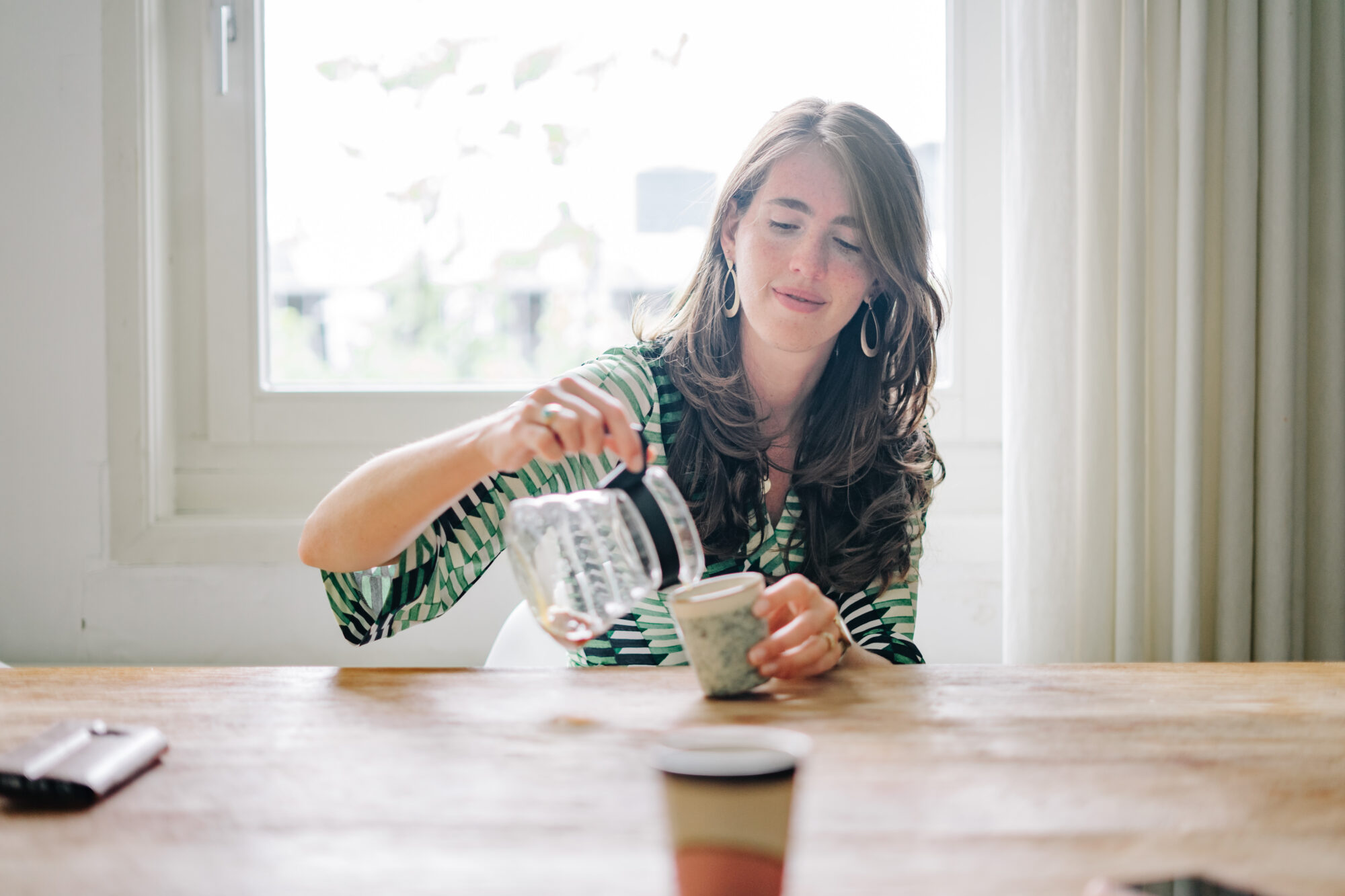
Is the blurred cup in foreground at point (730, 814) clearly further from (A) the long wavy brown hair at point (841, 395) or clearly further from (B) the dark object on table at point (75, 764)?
(A) the long wavy brown hair at point (841, 395)

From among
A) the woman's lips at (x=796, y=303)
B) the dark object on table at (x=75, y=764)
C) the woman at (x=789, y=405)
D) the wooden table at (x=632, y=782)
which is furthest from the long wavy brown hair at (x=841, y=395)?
the dark object on table at (x=75, y=764)

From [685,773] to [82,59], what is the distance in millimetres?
1972

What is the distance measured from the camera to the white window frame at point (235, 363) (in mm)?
1849

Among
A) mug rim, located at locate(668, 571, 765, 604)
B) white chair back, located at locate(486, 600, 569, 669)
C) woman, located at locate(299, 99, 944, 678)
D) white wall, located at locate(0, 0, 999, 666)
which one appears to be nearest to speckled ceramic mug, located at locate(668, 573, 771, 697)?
mug rim, located at locate(668, 571, 765, 604)

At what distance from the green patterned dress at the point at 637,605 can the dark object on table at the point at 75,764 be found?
1.14ft

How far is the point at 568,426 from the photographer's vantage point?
0.85 m

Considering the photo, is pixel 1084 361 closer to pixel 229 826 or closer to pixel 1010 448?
pixel 1010 448

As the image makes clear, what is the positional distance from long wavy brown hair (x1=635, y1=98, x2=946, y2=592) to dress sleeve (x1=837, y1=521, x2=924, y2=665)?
0.02 meters

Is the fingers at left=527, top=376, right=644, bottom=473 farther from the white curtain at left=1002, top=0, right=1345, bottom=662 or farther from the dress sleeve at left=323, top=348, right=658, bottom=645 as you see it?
the white curtain at left=1002, top=0, right=1345, bottom=662

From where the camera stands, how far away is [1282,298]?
154cm

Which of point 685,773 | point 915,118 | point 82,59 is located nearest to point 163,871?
point 685,773

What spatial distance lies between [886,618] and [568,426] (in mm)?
616

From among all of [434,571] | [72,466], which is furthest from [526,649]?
[72,466]

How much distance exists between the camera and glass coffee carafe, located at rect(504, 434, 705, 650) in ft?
2.47
